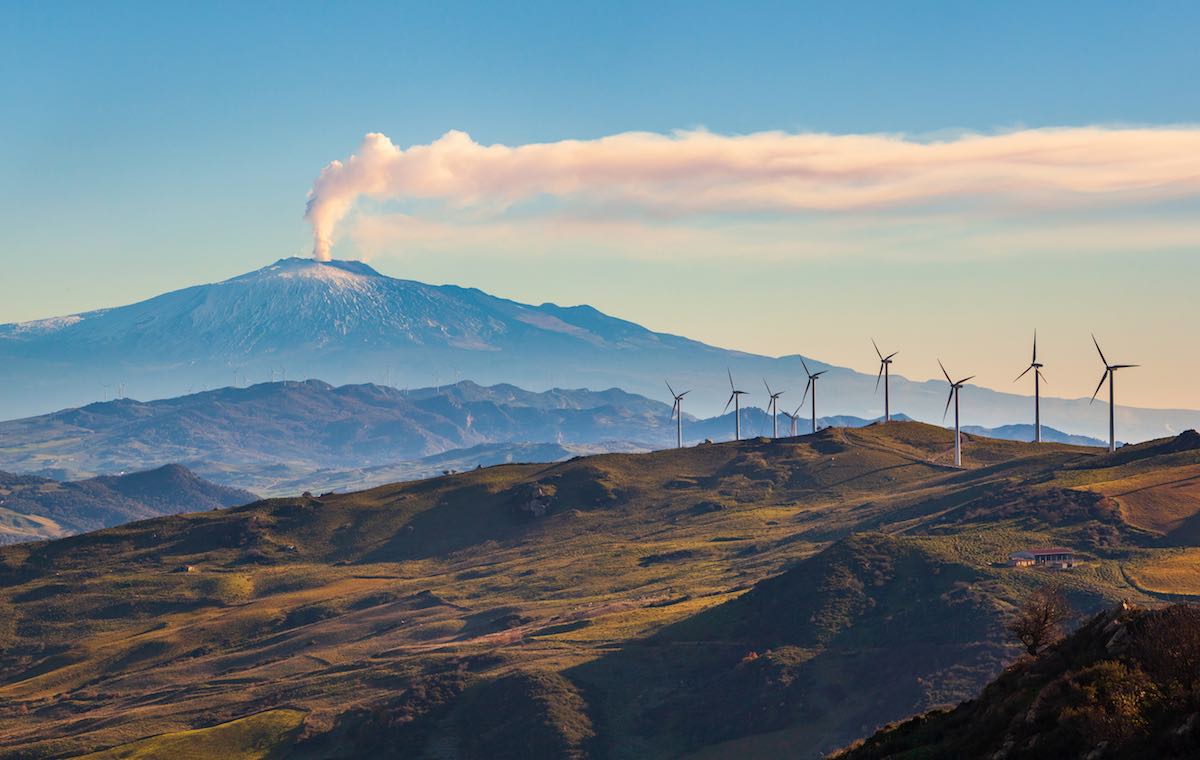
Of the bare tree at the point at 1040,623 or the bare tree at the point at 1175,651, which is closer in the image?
the bare tree at the point at 1175,651

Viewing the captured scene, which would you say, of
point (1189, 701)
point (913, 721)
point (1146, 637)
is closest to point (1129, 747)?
point (1189, 701)

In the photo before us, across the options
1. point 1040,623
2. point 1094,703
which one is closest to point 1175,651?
point 1094,703

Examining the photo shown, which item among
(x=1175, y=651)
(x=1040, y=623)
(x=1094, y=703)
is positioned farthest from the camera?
(x=1040, y=623)

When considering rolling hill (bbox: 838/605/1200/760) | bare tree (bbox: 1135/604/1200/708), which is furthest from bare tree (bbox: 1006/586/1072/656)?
bare tree (bbox: 1135/604/1200/708)

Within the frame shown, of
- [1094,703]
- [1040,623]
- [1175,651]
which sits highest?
[1175,651]

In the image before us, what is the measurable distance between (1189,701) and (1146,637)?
31.4 feet

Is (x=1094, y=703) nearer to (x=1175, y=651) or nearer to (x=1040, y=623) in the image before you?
(x=1175, y=651)

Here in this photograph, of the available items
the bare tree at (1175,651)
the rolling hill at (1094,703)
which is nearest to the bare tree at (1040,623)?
the rolling hill at (1094,703)

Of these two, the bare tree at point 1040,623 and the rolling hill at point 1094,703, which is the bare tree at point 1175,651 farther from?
the bare tree at point 1040,623

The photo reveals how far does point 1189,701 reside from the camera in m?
65.8

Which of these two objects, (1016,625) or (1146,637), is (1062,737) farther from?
(1016,625)

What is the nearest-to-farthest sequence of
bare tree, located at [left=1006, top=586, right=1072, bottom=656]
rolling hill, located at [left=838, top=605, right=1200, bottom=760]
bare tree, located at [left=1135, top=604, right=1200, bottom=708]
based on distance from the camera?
rolling hill, located at [left=838, top=605, right=1200, bottom=760] → bare tree, located at [left=1135, top=604, right=1200, bottom=708] → bare tree, located at [left=1006, top=586, right=1072, bottom=656]

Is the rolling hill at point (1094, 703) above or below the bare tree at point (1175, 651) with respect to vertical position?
below

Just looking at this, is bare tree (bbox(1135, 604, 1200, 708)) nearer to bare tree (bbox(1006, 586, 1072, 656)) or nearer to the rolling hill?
the rolling hill
